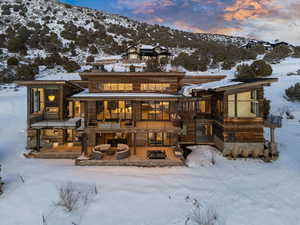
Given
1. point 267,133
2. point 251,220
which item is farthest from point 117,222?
point 267,133

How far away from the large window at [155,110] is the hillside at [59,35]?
27.4 m

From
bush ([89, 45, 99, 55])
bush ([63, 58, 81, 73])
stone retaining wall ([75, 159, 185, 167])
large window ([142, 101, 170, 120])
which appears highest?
bush ([89, 45, 99, 55])

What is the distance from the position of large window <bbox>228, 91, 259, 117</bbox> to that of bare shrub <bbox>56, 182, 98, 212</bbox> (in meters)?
13.5

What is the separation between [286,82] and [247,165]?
1299 inches

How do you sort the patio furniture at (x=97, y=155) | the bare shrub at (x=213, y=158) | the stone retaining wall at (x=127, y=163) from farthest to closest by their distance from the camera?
the bare shrub at (x=213, y=158) → the patio furniture at (x=97, y=155) → the stone retaining wall at (x=127, y=163)

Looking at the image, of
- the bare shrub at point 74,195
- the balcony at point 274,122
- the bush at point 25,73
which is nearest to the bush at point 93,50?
the bush at point 25,73

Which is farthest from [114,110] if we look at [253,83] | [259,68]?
[259,68]

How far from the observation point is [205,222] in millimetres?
8344

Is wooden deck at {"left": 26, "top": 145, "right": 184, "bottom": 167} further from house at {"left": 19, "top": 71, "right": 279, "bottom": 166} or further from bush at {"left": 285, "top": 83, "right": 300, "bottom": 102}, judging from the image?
bush at {"left": 285, "top": 83, "right": 300, "bottom": 102}

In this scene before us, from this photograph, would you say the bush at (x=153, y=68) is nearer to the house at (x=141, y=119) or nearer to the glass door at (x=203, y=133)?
the house at (x=141, y=119)

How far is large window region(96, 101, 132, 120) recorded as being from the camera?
18078mm

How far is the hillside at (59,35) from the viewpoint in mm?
40875

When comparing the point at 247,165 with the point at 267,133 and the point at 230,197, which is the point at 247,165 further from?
the point at 267,133

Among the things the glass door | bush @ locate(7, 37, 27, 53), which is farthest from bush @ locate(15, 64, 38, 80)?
the glass door
